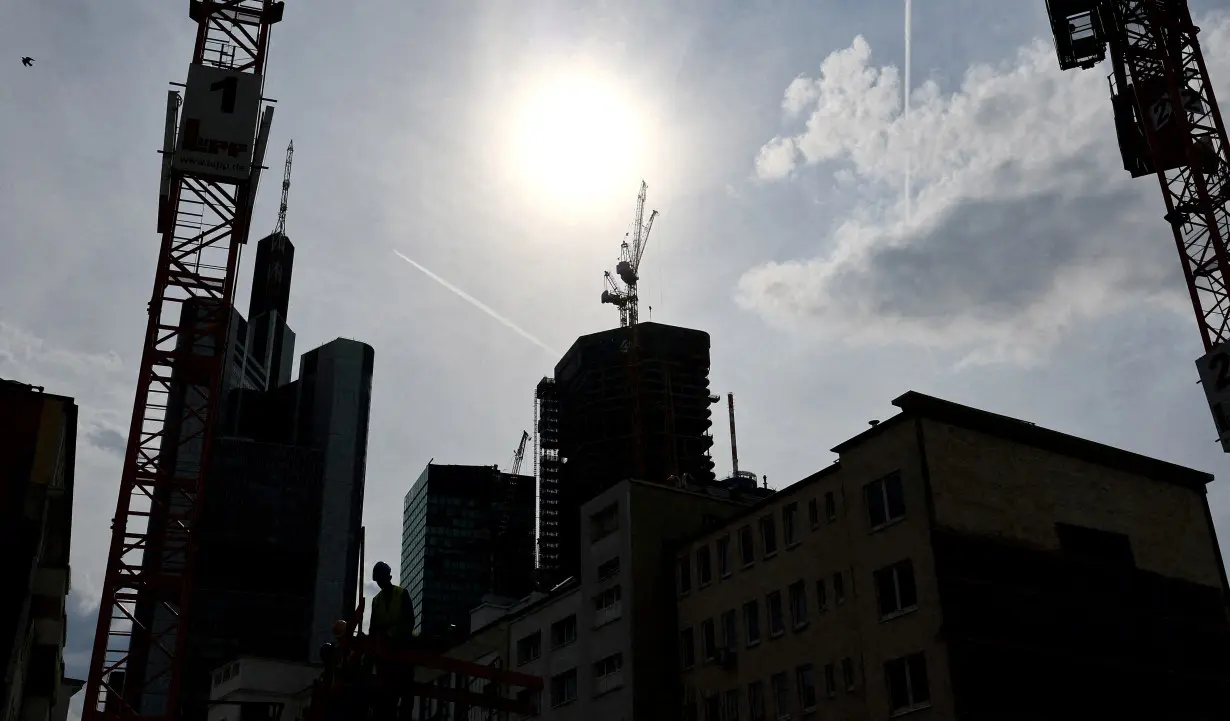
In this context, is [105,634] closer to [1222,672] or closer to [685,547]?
[685,547]

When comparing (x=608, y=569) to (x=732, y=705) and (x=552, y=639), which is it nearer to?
(x=552, y=639)

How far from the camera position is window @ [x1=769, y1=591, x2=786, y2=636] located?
59.7 m

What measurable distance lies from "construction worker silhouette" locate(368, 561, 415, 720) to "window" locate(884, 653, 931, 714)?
29793mm

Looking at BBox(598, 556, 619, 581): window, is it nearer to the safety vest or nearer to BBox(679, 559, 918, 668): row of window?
BBox(679, 559, 918, 668): row of window

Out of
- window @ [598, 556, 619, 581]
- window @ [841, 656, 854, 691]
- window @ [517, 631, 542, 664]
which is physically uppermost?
window @ [598, 556, 619, 581]

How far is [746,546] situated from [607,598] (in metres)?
12.0

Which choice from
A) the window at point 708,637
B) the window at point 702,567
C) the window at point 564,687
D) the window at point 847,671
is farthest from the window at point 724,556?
the window at point 564,687

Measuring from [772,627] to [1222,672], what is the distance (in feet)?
69.8

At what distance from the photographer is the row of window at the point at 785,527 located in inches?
2119

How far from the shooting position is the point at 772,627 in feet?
197

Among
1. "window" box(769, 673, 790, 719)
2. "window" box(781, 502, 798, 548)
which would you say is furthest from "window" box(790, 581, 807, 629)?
"window" box(769, 673, 790, 719)

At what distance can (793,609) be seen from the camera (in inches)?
2330

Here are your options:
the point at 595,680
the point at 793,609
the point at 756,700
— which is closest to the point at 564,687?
the point at 595,680

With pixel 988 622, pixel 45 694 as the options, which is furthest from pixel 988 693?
pixel 45 694
